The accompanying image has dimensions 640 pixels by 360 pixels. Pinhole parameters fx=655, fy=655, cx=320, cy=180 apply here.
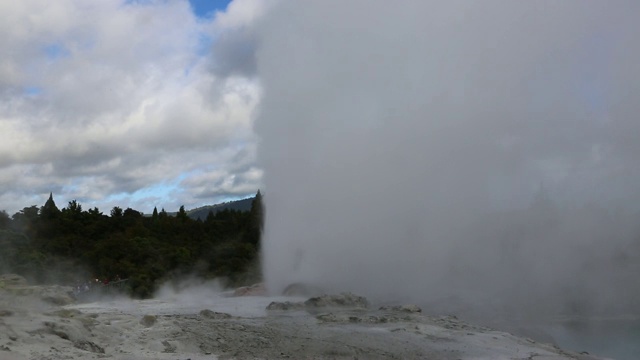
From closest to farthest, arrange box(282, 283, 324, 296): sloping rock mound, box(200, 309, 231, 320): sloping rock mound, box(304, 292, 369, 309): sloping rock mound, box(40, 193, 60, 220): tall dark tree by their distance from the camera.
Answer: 1. box(200, 309, 231, 320): sloping rock mound
2. box(304, 292, 369, 309): sloping rock mound
3. box(282, 283, 324, 296): sloping rock mound
4. box(40, 193, 60, 220): tall dark tree

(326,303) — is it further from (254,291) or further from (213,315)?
(254,291)

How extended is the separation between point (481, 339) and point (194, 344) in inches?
162

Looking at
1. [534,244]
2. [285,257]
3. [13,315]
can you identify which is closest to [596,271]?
[534,244]

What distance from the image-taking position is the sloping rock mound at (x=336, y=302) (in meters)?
12.5

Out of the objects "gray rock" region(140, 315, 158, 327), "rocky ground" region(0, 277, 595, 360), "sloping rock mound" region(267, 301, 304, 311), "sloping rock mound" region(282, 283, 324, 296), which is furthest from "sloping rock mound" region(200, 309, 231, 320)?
"sloping rock mound" region(282, 283, 324, 296)

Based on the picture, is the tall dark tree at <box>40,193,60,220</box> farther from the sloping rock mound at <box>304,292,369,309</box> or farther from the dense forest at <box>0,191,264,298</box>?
the sloping rock mound at <box>304,292,369,309</box>

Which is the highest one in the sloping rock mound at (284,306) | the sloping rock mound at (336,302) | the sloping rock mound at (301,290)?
the sloping rock mound at (301,290)

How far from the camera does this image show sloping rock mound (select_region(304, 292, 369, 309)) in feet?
41.1

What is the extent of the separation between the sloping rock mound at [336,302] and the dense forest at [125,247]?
1036 cm

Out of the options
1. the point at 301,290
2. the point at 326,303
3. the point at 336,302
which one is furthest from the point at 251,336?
the point at 301,290

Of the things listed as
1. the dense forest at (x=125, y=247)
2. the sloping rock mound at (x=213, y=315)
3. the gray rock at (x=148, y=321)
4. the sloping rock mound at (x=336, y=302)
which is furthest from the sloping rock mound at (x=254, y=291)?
the gray rock at (x=148, y=321)

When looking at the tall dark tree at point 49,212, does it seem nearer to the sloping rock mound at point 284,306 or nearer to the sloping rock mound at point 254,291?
the sloping rock mound at point 254,291

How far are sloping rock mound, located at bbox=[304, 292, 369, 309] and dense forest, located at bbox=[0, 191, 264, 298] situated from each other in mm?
10365

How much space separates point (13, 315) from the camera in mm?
7383
